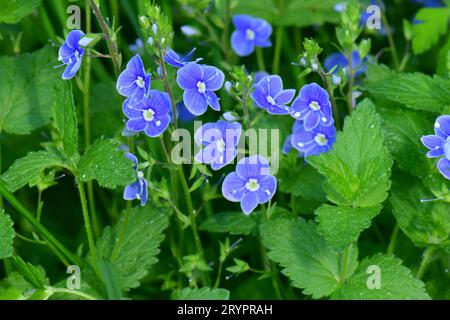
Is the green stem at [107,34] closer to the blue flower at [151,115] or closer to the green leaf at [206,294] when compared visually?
the blue flower at [151,115]

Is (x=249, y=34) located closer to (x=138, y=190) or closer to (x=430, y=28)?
(x=430, y=28)

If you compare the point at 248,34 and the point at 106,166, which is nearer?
the point at 106,166

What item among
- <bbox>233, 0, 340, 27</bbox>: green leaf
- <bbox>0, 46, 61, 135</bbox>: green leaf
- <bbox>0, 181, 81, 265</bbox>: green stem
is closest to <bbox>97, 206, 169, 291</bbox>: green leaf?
<bbox>0, 181, 81, 265</bbox>: green stem

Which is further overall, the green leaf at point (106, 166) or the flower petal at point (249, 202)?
the flower petal at point (249, 202)

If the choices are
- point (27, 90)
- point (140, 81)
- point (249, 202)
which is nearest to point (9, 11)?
point (27, 90)

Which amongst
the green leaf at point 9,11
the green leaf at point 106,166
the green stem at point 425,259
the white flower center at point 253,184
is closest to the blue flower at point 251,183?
the white flower center at point 253,184

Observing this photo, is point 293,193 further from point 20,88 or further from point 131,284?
point 20,88
